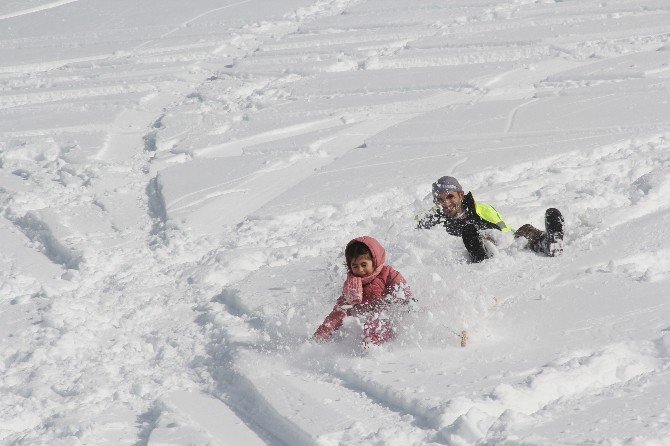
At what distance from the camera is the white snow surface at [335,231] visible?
12.1 ft

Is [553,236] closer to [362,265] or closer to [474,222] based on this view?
[474,222]

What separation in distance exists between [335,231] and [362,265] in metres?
1.61

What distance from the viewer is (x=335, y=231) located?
6148mm

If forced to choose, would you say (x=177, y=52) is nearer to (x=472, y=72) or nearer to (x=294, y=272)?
(x=472, y=72)

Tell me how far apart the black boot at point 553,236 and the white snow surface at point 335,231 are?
2.9 inches

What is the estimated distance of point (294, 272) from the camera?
548cm

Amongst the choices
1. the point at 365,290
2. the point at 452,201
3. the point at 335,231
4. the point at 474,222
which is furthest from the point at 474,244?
the point at 335,231

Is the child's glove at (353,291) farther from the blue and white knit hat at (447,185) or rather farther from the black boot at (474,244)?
the blue and white knit hat at (447,185)

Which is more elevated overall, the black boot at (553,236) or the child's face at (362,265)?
the child's face at (362,265)

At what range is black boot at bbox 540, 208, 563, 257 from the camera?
503 cm

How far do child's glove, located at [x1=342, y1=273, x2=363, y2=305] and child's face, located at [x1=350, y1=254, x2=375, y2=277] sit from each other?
0.14 ft

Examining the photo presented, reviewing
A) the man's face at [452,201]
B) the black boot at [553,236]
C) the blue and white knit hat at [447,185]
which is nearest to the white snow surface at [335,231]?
the black boot at [553,236]

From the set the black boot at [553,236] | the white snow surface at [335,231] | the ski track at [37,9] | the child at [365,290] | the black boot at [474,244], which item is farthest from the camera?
the ski track at [37,9]

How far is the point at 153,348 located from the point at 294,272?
1118mm
